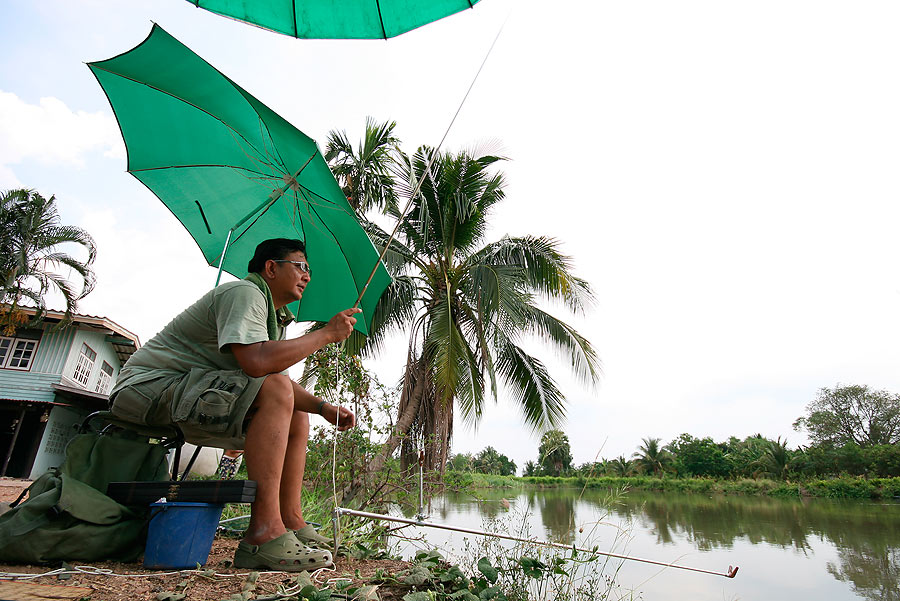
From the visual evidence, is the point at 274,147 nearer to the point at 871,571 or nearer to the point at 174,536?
the point at 174,536

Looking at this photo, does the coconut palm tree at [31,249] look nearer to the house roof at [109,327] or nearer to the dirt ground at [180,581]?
the house roof at [109,327]

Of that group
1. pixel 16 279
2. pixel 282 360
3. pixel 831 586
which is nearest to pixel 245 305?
pixel 282 360

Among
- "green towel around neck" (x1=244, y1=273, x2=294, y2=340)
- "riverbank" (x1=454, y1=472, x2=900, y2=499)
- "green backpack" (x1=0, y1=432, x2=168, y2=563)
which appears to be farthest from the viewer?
"riverbank" (x1=454, y1=472, x2=900, y2=499)

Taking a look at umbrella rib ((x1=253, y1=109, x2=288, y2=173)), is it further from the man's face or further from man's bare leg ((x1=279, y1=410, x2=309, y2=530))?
man's bare leg ((x1=279, y1=410, x2=309, y2=530))

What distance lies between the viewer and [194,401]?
1578mm

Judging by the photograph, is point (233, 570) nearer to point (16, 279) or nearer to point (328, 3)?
point (328, 3)

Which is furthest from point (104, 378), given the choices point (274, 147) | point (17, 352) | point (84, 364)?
point (274, 147)

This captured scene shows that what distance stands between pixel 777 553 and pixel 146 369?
9.36 m

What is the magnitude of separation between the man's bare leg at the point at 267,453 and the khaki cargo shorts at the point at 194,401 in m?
0.05

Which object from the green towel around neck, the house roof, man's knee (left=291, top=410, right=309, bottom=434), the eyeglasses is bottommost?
man's knee (left=291, top=410, right=309, bottom=434)

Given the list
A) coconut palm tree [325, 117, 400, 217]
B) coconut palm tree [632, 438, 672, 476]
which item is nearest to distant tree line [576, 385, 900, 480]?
coconut palm tree [632, 438, 672, 476]

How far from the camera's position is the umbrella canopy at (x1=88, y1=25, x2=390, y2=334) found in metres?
2.28

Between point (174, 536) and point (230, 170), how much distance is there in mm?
1869

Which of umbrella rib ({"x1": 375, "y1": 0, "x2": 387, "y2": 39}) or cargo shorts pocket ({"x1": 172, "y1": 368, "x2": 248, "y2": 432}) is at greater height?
umbrella rib ({"x1": 375, "y1": 0, "x2": 387, "y2": 39})
